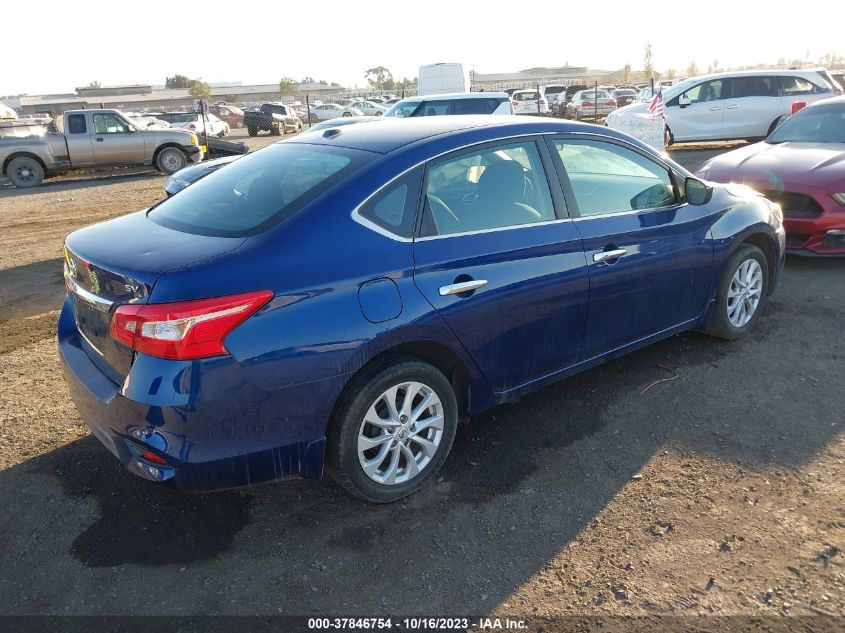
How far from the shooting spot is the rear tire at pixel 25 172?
15798 millimetres

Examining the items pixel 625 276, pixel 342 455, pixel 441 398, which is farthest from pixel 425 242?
pixel 625 276

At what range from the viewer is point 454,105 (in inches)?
487

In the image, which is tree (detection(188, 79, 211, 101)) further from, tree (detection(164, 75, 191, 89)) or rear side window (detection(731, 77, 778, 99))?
rear side window (detection(731, 77, 778, 99))

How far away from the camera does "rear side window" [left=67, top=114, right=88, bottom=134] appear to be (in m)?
16.1

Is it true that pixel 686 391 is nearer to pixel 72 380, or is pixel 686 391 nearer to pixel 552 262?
pixel 552 262

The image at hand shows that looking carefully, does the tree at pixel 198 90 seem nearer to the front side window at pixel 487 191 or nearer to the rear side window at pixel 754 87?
the rear side window at pixel 754 87

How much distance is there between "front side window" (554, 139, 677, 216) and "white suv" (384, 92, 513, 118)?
845 centimetres

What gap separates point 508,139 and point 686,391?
1931 millimetres

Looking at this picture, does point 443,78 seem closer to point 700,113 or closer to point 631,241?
point 700,113

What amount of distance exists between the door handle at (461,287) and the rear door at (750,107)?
14.9 meters

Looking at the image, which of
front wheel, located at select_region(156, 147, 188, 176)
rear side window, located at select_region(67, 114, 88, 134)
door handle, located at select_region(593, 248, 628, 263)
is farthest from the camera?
front wheel, located at select_region(156, 147, 188, 176)

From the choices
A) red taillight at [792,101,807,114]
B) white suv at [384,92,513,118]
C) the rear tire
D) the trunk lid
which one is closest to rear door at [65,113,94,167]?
the rear tire

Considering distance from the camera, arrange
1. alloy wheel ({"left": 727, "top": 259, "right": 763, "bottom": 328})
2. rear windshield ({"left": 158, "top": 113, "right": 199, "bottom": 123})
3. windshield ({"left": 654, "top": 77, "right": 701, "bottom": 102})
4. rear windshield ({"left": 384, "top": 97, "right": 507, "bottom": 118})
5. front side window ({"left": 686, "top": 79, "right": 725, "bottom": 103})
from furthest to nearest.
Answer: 1. rear windshield ({"left": 158, "top": 113, "right": 199, "bottom": 123})
2. windshield ({"left": 654, "top": 77, "right": 701, "bottom": 102})
3. front side window ({"left": 686, "top": 79, "right": 725, "bottom": 103})
4. rear windshield ({"left": 384, "top": 97, "right": 507, "bottom": 118})
5. alloy wheel ({"left": 727, "top": 259, "right": 763, "bottom": 328})

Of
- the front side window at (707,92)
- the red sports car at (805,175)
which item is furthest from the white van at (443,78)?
the red sports car at (805,175)
